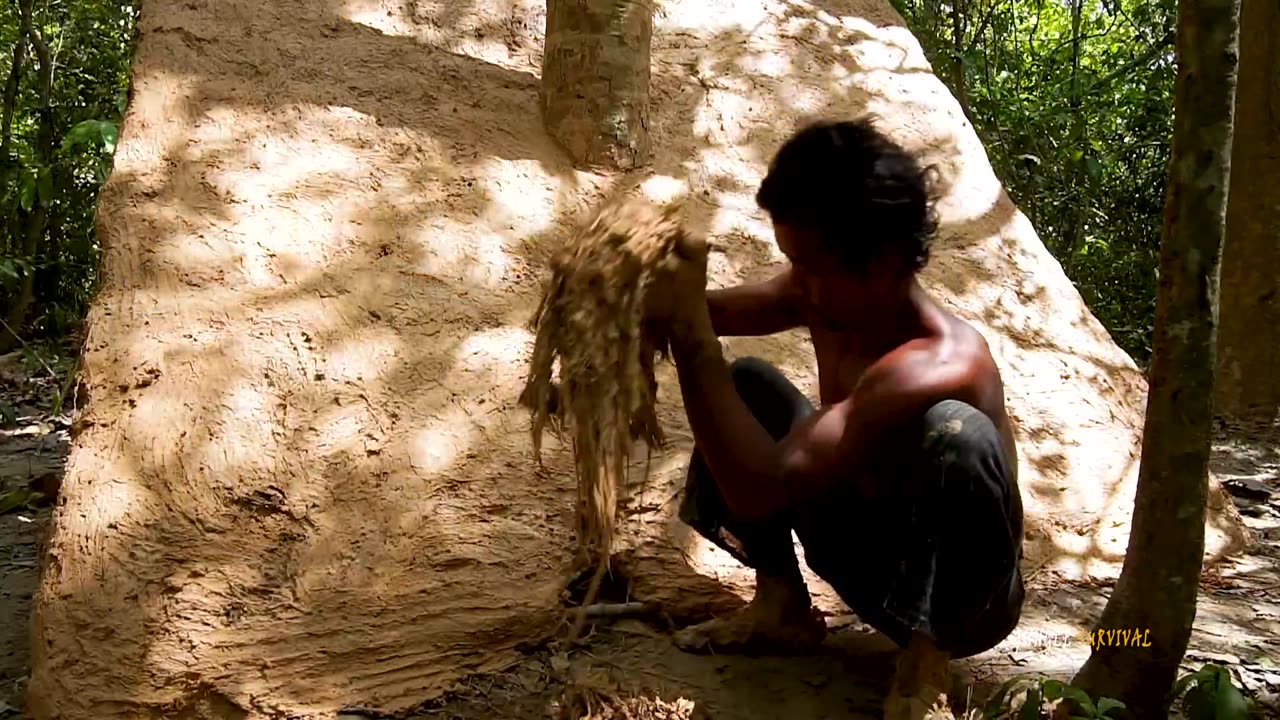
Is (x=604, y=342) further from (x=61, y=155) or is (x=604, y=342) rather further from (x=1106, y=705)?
(x=61, y=155)

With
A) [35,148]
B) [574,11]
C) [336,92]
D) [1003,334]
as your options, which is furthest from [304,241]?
[35,148]

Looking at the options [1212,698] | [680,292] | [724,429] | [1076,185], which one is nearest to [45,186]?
[680,292]

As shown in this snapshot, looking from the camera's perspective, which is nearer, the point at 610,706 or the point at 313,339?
the point at 610,706

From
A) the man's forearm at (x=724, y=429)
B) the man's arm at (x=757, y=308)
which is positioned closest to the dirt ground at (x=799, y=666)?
the man's forearm at (x=724, y=429)

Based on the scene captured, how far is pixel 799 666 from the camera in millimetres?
2246

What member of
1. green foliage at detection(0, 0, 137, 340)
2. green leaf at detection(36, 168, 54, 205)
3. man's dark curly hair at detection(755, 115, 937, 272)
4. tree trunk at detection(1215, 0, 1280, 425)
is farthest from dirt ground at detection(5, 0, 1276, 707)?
green foliage at detection(0, 0, 137, 340)

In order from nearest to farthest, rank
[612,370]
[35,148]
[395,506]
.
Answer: [612,370] < [395,506] < [35,148]

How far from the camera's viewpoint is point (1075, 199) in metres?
7.03

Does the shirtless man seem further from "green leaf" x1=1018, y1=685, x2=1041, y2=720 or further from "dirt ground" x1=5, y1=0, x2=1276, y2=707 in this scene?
"dirt ground" x1=5, y1=0, x2=1276, y2=707

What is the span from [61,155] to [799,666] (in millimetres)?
5557

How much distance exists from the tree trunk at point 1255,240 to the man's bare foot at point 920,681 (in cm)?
323

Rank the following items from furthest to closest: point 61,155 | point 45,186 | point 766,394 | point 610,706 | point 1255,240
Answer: point 61,155 < point 45,186 < point 1255,240 < point 766,394 < point 610,706

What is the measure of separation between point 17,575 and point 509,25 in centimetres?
223

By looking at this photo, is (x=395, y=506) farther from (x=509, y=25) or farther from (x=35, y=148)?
(x=35, y=148)
